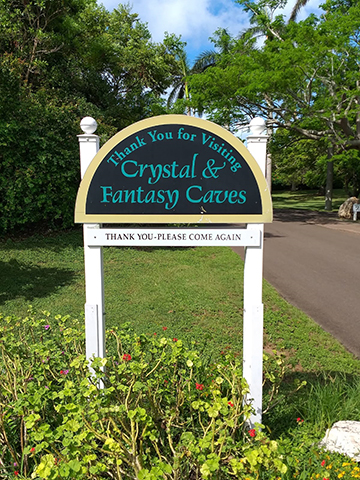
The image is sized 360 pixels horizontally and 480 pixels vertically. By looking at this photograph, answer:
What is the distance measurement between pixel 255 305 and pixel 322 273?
6566 millimetres

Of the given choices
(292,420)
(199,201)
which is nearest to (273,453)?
(292,420)

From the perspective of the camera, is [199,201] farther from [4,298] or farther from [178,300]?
[4,298]

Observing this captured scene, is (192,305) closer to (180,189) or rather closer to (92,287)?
(92,287)

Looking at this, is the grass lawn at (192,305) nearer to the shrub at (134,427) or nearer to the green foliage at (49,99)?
the shrub at (134,427)

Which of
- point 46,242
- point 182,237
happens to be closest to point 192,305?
point 182,237

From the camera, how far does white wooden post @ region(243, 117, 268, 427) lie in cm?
281

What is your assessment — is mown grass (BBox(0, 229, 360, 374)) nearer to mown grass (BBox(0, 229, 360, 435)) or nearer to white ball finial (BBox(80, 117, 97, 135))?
mown grass (BBox(0, 229, 360, 435))

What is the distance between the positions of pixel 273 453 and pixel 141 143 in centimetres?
211

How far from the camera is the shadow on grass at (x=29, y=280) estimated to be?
6832mm

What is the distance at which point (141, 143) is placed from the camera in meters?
2.79

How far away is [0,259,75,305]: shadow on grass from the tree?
448 inches

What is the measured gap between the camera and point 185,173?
2.78 m

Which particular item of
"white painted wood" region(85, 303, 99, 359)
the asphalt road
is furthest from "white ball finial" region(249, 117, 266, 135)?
the asphalt road

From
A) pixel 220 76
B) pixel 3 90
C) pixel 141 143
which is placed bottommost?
pixel 141 143
